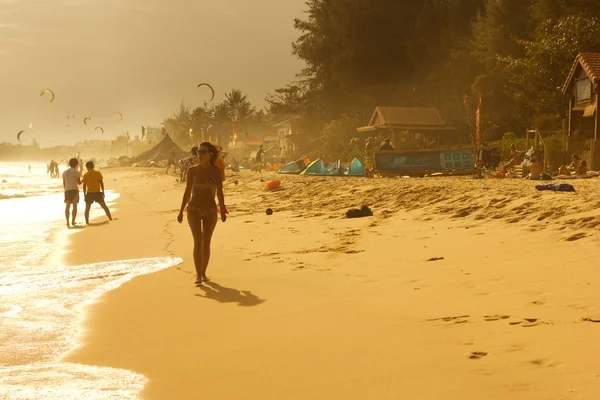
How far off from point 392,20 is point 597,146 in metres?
44.4

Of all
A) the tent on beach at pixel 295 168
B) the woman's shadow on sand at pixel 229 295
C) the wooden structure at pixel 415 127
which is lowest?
the woman's shadow on sand at pixel 229 295

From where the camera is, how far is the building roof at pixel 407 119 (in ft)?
157

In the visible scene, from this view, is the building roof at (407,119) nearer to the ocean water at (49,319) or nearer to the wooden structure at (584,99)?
the wooden structure at (584,99)

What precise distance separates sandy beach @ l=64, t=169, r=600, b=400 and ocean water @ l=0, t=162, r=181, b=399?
19 centimetres

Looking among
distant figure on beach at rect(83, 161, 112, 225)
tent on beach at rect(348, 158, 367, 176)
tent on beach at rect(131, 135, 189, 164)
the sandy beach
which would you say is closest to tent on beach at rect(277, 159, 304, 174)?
tent on beach at rect(348, 158, 367, 176)

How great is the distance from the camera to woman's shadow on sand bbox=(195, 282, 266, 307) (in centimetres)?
671

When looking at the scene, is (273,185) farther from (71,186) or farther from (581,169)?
(581,169)

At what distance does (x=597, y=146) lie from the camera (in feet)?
Result: 74.4

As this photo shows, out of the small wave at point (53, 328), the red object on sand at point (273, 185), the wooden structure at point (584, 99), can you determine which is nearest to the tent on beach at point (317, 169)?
the red object on sand at point (273, 185)

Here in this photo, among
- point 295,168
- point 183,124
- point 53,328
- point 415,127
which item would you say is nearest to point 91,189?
point 53,328

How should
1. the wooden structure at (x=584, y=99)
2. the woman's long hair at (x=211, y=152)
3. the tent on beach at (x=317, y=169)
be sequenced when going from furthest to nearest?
the tent on beach at (x=317, y=169)
the wooden structure at (x=584, y=99)
the woman's long hair at (x=211, y=152)

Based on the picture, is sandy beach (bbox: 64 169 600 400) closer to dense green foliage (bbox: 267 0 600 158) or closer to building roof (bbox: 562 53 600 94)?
building roof (bbox: 562 53 600 94)

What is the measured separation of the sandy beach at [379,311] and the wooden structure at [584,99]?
15881 millimetres

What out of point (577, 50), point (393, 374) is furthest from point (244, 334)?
point (577, 50)
